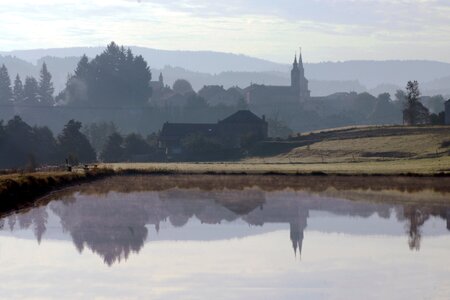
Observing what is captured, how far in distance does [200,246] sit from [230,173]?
146ft

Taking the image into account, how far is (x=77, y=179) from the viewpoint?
6366 centimetres

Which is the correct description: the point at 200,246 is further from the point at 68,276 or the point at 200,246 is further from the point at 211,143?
the point at 211,143

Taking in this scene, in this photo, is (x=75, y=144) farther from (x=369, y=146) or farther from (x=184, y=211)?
→ (x=184, y=211)

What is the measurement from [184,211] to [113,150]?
8048 centimetres

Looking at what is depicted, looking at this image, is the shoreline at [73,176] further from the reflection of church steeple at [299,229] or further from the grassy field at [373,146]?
the grassy field at [373,146]

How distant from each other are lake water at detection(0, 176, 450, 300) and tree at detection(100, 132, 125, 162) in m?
70.5

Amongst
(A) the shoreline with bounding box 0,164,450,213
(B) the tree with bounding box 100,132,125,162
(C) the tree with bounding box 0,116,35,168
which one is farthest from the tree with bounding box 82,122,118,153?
(A) the shoreline with bounding box 0,164,450,213

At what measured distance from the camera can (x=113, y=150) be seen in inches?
4830

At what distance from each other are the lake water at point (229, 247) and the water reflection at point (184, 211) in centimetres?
5

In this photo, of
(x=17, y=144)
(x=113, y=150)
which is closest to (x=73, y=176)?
(x=17, y=144)

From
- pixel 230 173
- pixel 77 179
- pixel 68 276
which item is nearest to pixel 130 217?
pixel 68 276

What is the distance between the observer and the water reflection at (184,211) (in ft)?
107

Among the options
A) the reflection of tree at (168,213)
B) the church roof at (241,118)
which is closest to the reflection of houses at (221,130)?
the church roof at (241,118)

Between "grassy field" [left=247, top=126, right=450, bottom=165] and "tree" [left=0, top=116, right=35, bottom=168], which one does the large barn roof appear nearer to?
"grassy field" [left=247, top=126, right=450, bottom=165]
